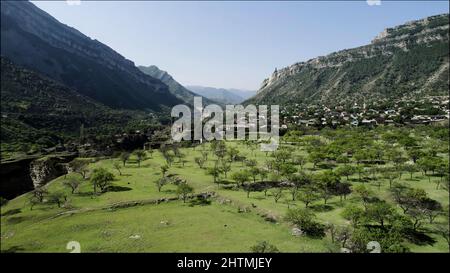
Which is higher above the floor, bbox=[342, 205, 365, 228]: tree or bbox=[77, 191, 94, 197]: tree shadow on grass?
bbox=[342, 205, 365, 228]: tree

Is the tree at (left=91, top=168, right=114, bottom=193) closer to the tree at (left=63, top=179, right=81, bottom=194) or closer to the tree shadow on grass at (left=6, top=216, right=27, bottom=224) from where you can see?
the tree at (left=63, top=179, right=81, bottom=194)

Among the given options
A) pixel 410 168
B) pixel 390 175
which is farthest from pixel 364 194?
pixel 410 168

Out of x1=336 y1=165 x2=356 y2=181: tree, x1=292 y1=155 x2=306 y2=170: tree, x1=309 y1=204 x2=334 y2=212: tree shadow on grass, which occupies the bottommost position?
x1=309 y1=204 x2=334 y2=212: tree shadow on grass

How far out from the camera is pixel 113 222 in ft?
178

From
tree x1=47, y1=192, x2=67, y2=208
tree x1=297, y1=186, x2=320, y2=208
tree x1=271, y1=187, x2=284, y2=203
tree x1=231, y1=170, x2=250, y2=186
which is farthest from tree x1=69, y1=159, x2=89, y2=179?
tree x1=297, y1=186, x2=320, y2=208

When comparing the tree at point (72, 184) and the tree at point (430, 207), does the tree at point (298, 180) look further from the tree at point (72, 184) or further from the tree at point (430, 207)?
the tree at point (72, 184)

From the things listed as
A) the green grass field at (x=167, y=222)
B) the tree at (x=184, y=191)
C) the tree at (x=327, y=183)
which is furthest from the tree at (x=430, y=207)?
the tree at (x=184, y=191)

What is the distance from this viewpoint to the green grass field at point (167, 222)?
1747 inches

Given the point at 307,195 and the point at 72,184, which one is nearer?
the point at 307,195

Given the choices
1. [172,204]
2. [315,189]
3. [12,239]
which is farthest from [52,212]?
[315,189]

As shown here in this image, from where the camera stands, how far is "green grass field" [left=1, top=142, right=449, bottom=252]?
44.4 meters

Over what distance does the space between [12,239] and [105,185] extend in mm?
24366

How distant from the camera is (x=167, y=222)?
174 ft

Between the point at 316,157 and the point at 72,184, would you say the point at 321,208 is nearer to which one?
the point at 316,157
